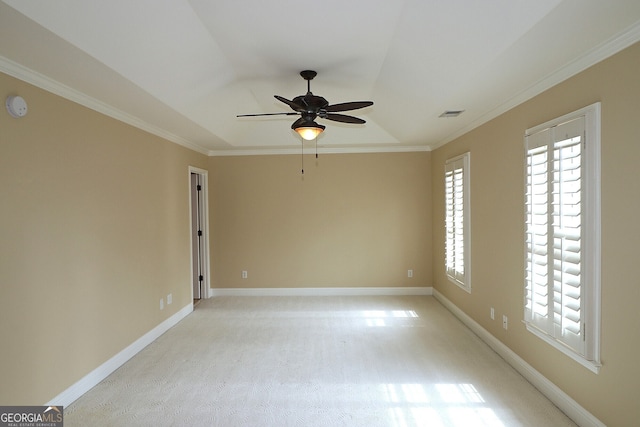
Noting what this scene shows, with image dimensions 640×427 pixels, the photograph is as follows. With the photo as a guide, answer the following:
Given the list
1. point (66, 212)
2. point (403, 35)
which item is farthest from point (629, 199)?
point (66, 212)

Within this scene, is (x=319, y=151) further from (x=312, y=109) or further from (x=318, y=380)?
(x=318, y=380)

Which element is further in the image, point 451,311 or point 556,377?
point 451,311

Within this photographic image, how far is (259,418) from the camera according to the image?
8.75 ft

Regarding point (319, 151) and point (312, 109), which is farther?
point (319, 151)

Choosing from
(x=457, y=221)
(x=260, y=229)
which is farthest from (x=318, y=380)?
(x=260, y=229)

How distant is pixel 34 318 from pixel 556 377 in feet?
13.0

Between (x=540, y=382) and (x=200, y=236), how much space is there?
5240 mm

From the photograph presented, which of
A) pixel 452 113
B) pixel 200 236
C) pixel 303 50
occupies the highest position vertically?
pixel 303 50

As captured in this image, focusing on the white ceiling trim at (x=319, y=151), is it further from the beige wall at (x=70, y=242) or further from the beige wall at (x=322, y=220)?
the beige wall at (x=70, y=242)

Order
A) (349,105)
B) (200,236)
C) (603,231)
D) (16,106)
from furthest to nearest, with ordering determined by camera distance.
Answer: (200,236) < (349,105) < (16,106) < (603,231)

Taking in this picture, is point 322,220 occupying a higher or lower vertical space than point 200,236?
higher

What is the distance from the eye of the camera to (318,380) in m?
3.25

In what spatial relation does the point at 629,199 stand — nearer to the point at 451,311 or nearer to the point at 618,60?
the point at 618,60

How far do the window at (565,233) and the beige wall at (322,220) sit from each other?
3.17 metres
